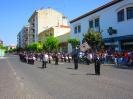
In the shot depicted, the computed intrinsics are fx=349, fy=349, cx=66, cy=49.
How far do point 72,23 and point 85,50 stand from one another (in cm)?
1959

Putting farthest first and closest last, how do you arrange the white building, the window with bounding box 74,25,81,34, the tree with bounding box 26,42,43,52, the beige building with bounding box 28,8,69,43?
1. the beige building with bounding box 28,8,69,43
2. the tree with bounding box 26,42,43,52
3. the window with bounding box 74,25,81,34
4. the white building

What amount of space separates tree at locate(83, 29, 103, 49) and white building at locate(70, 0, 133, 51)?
1089mm

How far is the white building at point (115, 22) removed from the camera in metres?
41.5

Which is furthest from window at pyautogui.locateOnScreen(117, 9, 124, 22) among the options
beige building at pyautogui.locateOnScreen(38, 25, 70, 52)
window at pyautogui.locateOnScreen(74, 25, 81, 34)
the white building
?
beige building at pyautogui.locateOnScreen(38, 25, 70, 52)

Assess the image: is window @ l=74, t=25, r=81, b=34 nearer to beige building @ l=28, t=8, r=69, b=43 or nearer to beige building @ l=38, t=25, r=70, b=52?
beige building @ l=38, t=25, r=70, b=52

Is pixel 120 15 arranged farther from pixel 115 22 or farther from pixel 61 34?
pixel 61 34

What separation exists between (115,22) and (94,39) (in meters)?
3.58

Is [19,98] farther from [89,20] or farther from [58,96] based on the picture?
[89,20]

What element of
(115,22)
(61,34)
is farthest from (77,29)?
(61,34)

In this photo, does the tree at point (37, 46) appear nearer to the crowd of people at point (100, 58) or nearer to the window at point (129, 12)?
the crowd of people at point (100, 58)

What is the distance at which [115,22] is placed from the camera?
44.8 meters

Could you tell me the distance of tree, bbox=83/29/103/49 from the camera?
4594cm

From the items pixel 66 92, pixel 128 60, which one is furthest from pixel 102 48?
pixel 66 92

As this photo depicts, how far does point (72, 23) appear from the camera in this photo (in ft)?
211
